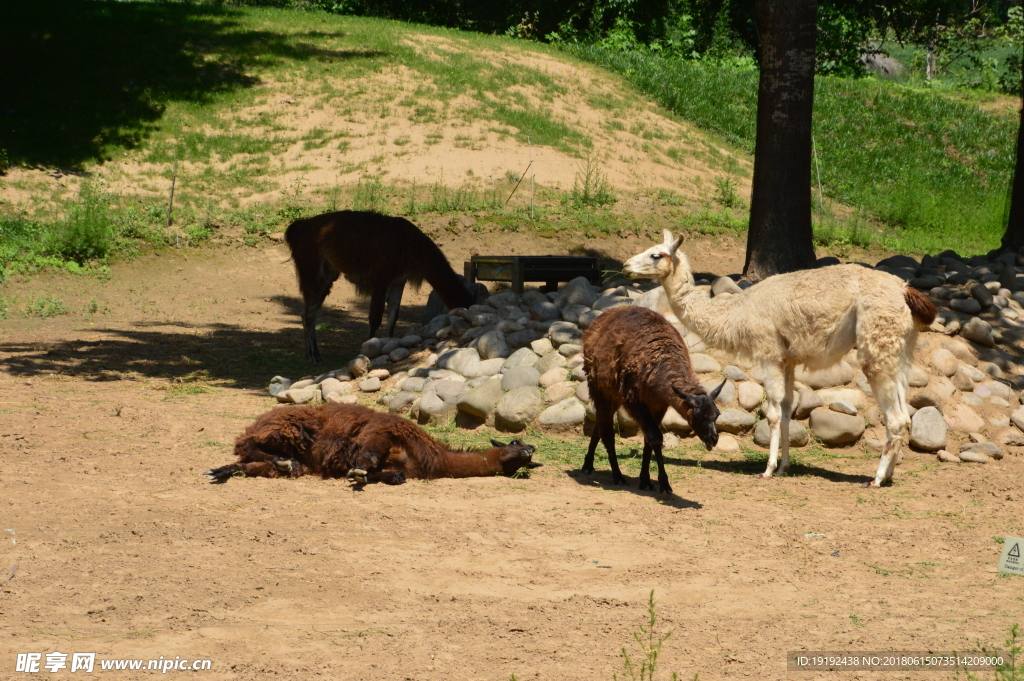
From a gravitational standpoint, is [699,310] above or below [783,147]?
below

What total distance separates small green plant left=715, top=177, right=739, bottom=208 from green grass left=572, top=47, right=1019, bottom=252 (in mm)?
2998

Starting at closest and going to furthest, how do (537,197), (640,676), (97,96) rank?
(640,676) < (537,197) < (97,96)

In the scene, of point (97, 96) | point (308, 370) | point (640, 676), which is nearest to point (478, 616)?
point (640, 676)

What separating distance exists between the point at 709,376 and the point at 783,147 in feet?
11.3

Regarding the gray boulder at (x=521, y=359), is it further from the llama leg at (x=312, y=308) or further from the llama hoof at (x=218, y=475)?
the llama hoof at (x=218, y=475)

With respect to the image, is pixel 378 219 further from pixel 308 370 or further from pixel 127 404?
pixel 127 404

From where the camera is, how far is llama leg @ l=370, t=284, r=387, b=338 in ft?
41.1

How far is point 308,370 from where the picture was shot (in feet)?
39.7

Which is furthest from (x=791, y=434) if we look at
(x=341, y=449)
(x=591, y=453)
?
(x=341, y=449)

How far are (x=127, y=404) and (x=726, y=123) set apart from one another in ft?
67.5

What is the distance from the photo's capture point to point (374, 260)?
12.4 metres

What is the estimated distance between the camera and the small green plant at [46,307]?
559 inches

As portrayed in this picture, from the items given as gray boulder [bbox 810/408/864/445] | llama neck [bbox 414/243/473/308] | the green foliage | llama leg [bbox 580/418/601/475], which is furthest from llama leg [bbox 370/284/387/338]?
the green foliage

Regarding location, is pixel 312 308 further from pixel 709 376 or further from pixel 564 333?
pixel 709 376
